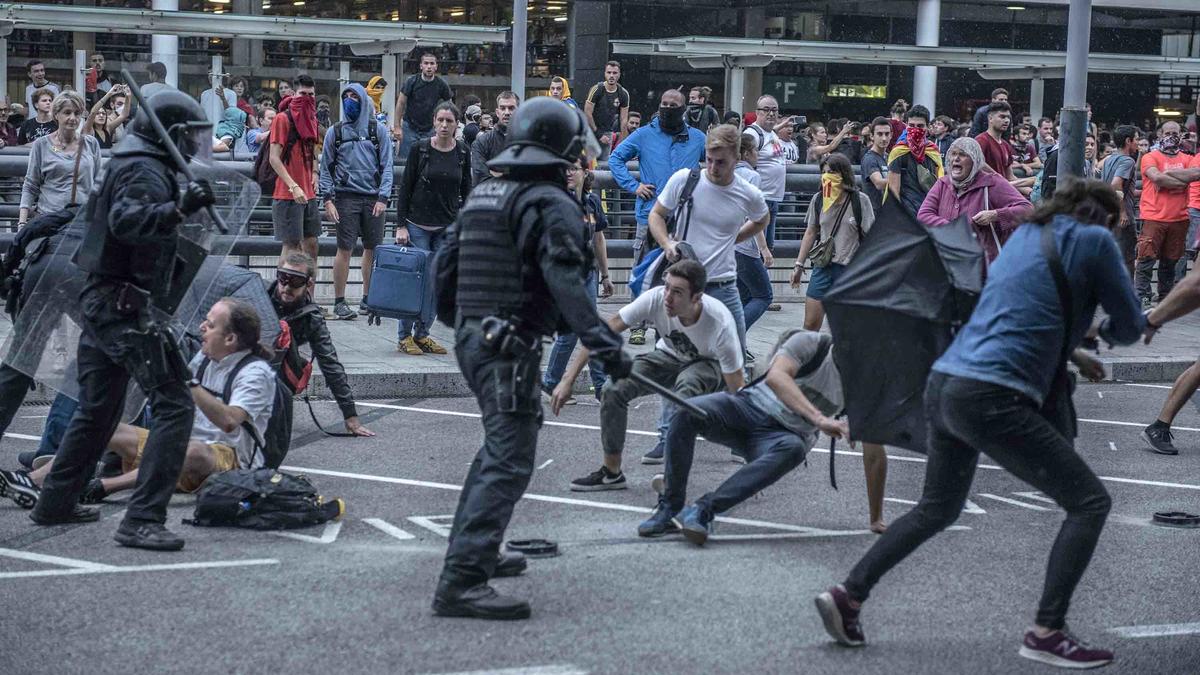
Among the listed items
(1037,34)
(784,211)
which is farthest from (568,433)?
(1037,34)

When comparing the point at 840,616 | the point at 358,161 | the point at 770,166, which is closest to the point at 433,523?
the point at 840,616

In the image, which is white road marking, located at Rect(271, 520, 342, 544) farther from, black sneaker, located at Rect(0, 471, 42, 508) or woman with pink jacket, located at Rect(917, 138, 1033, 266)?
woman with pink jacket, located at Rect(917, 138, 1033, 266)

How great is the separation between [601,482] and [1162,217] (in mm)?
9580

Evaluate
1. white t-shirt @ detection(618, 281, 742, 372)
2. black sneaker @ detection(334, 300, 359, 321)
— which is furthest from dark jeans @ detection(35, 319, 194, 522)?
black sneaker @ detection(334, 300, 359, 321)

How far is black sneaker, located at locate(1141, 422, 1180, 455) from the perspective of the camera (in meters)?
9.42

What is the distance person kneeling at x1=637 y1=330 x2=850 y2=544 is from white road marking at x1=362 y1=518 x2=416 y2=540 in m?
0.96

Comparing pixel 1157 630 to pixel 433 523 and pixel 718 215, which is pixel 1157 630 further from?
pixel 718 215

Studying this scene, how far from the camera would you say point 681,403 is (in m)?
6.09

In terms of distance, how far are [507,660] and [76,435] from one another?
8.08 ft

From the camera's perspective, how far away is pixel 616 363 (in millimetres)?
5570

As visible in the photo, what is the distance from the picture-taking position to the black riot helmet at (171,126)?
6.65m

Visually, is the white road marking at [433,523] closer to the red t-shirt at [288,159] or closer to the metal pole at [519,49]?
the red t-shirt at [288,159]

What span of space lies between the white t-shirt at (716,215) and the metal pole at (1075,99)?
2620 mm

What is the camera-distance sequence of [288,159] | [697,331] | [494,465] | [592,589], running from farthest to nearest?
[288,159] < [697,331] < [592,589] < [494,465]
